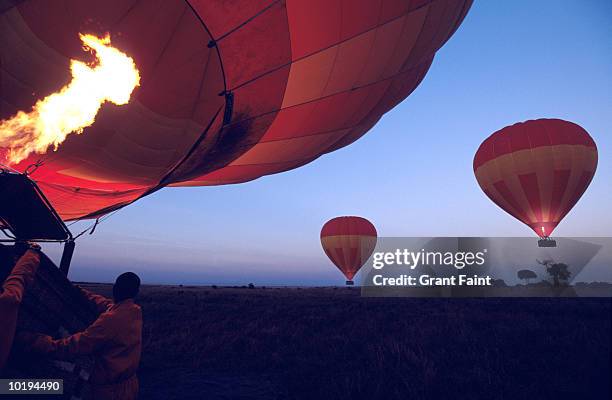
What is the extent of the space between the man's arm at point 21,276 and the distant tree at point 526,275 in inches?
4177

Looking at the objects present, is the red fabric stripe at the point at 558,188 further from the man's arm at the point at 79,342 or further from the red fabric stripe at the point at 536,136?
the man's arm at the point at 79,342

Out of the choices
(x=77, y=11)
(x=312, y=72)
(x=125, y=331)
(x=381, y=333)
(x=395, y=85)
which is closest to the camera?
(x=125, y=331)

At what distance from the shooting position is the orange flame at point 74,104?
409 centimetres

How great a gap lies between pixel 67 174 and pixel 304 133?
12.0 ft

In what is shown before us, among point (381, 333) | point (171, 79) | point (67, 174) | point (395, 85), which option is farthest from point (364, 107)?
point (381, 333)

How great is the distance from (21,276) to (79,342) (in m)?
0.57

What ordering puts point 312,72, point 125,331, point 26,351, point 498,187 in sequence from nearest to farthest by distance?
point 26,351 → point 125,331 → point 312,72 → point 498,187

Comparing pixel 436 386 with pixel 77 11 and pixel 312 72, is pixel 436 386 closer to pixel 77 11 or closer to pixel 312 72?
pixel 312 72

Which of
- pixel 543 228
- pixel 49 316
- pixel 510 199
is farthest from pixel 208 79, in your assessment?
pixel 543 228

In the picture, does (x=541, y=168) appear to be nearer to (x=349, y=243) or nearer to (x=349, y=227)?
(x=349, y=227)

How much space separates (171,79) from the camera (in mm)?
5547

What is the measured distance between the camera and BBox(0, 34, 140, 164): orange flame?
13.4 ft

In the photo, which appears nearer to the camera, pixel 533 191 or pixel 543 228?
pixel 533 191

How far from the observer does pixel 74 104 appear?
4410 mm
